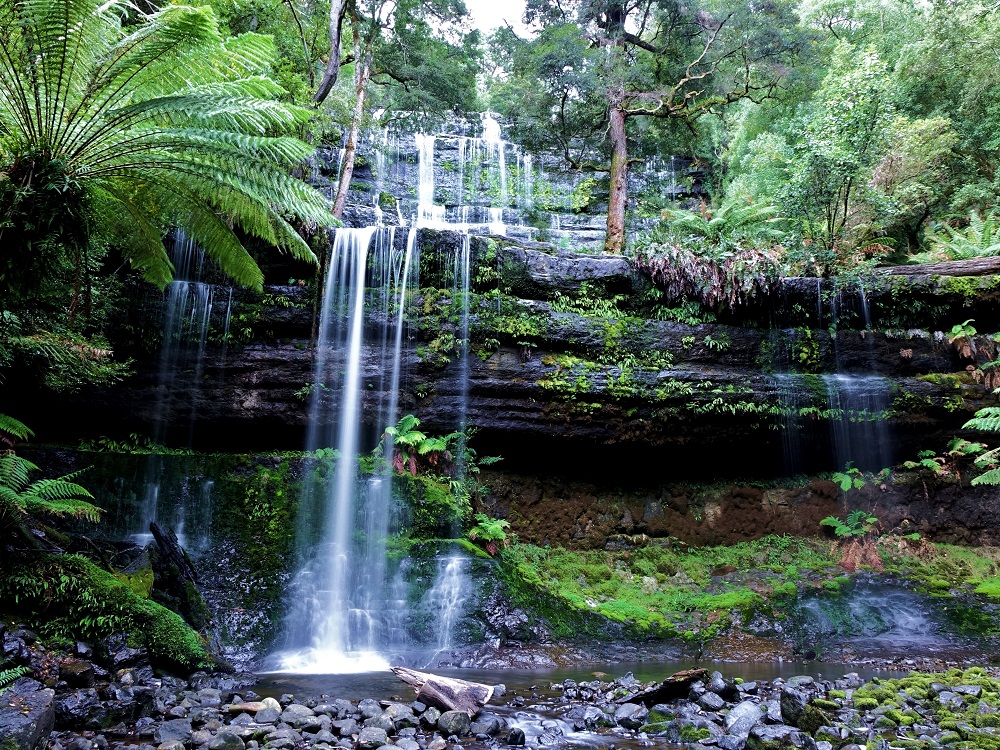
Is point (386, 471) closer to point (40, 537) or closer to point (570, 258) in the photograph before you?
point (40, 537)

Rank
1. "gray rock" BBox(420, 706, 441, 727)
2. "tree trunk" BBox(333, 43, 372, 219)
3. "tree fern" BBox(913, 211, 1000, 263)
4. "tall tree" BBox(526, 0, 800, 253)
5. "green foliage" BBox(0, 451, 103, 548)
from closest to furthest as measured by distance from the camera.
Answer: "gray rock" BBox(420, 706, 441, 727)
"green foliage" BBox(0, 451, 103, 548)
"tree trunk" BBox(333, 43, 372, 219)
"tree fern" BBox(913, 211, 1000, 263)
"tall tree" BBox(526, 0, 800, 253)

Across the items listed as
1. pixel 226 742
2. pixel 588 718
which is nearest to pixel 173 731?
pixel 226 742

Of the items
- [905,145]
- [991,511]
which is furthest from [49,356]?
[905,145]

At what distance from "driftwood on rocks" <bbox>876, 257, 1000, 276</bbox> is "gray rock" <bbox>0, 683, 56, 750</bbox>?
43.4 feet

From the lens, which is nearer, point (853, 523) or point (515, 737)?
point (515, 737)

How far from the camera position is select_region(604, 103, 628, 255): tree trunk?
14492 mm

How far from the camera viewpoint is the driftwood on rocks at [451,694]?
4.79 meters

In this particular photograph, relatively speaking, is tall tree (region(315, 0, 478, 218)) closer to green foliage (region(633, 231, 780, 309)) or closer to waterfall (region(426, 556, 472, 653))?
green foliage (region(633, 231, 780, 309))

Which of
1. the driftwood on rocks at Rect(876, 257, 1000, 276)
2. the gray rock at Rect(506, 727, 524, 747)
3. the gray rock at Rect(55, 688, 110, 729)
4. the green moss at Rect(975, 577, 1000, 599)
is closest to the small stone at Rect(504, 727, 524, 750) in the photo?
the gray rock at Rect(506, 727, 524, 747)

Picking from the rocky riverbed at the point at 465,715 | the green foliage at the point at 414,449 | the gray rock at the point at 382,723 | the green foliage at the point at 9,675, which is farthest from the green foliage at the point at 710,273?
the green foliage at the point at 9,675

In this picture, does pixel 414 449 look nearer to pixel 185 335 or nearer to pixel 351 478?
pixel 351 478

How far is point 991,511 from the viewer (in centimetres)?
1053

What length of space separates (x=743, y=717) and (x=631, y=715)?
858 mm

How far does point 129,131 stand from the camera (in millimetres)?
5773
